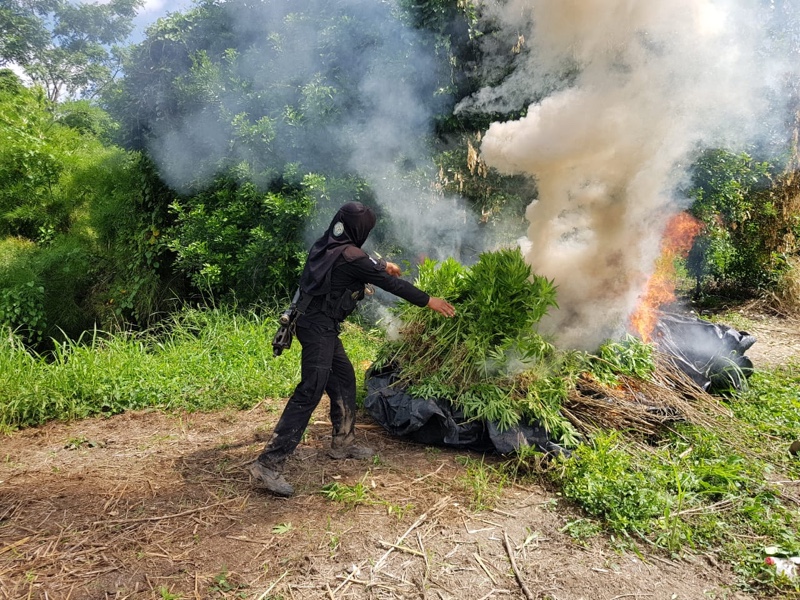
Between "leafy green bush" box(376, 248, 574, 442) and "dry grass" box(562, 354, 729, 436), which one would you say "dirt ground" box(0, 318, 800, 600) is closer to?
"leafy green bush" box(376, 248, 574, 442)

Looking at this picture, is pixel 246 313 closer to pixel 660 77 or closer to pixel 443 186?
pixel 443 186

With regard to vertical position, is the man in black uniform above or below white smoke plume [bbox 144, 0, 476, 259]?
below

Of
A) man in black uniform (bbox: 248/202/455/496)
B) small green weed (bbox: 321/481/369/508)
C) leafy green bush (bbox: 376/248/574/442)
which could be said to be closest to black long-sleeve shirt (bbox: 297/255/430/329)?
man in black uniform (bbox: 248/202/455/496)

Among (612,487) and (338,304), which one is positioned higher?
(338,304)

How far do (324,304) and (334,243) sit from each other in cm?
44

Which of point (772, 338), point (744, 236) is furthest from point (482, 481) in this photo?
point (744, 236)

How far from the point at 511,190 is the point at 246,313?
163 inches

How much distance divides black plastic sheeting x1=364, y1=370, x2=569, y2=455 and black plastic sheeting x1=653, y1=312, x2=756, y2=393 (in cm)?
189

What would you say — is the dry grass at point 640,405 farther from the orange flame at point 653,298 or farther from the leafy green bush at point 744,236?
the leafy green bush at point 744,236

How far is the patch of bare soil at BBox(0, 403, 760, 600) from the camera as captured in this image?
2.77 meters

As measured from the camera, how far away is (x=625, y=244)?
4.68 metres

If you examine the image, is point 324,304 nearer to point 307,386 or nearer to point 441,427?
point 307,386

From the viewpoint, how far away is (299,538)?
10.3 feet

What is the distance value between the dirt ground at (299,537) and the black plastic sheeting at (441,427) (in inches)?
5.6
